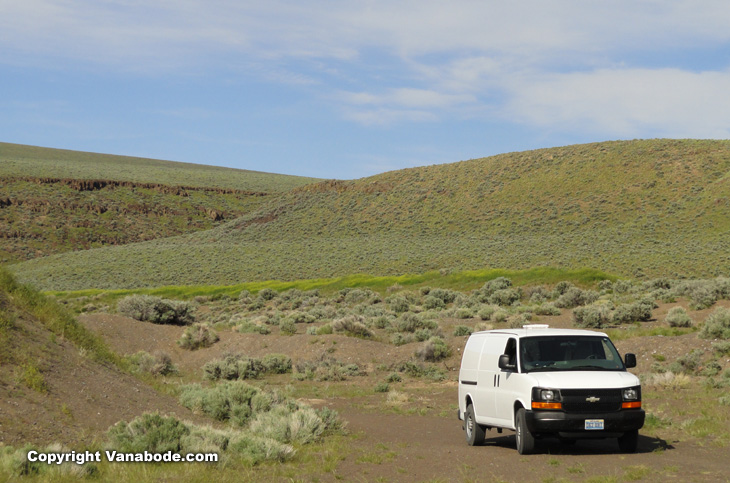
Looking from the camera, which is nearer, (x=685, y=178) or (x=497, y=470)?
(x=497, y=470)

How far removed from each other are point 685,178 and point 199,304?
53.6 metres

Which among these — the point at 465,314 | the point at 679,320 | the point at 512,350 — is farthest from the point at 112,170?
the point at 512,350

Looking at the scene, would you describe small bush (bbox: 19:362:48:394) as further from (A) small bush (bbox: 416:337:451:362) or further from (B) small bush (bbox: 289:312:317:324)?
(B) small bush (bbox: 289:312:317:324)

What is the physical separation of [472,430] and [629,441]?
8.29 feet

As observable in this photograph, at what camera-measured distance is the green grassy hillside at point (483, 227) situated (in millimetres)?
59438

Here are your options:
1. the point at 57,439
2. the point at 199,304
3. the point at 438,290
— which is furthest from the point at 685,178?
the point at 57,439

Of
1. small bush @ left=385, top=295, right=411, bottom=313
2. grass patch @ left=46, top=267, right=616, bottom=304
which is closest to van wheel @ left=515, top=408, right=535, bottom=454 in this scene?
small bush @ left=385, top=295, right=411, bottom=313

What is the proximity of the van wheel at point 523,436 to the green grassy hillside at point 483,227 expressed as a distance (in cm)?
4121

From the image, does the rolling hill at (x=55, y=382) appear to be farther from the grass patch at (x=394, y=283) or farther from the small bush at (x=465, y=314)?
the grass patch at (x=394, y=283)

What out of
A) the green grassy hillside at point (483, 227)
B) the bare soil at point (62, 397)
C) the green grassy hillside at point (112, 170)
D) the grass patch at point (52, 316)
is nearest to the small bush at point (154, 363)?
the grass patch at point (52, 316)

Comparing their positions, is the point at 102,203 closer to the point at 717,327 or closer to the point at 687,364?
the point at 717,327

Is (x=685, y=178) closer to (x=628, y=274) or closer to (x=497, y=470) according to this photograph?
(x=628, y=274)

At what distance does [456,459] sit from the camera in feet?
33.7

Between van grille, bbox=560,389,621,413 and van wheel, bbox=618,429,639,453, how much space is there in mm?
639
